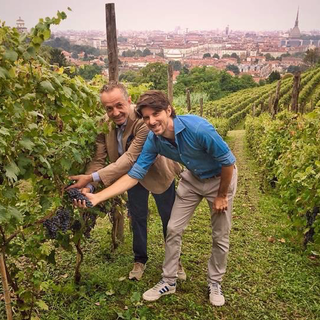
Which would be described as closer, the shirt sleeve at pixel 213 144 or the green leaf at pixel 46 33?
the green leaf at pixel 46 33

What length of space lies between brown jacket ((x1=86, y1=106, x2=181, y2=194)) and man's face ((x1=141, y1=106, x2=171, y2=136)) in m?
0.35

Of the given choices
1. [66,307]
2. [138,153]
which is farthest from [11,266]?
[138,153]

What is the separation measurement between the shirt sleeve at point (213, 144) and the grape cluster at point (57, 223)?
3.92 ft

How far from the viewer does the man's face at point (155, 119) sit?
2732mm

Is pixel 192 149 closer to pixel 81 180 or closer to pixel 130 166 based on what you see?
pixel 130 166

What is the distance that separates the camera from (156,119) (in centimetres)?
274

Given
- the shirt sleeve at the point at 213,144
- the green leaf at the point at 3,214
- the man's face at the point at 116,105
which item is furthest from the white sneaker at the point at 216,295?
the green leaf at the point at 3,214

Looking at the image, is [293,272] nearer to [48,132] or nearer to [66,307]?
[66,307]

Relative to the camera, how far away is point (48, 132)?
6.97 feet

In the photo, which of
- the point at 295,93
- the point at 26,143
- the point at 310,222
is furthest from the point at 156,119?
the point at 295,93

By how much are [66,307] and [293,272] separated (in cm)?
245

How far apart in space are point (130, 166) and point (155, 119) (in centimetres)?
57

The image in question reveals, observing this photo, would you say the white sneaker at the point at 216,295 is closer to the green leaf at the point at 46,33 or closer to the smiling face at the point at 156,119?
the smiling face at the point at 156,119

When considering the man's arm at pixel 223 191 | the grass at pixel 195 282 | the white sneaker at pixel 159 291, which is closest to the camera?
the man's arm at pixel 223 191
